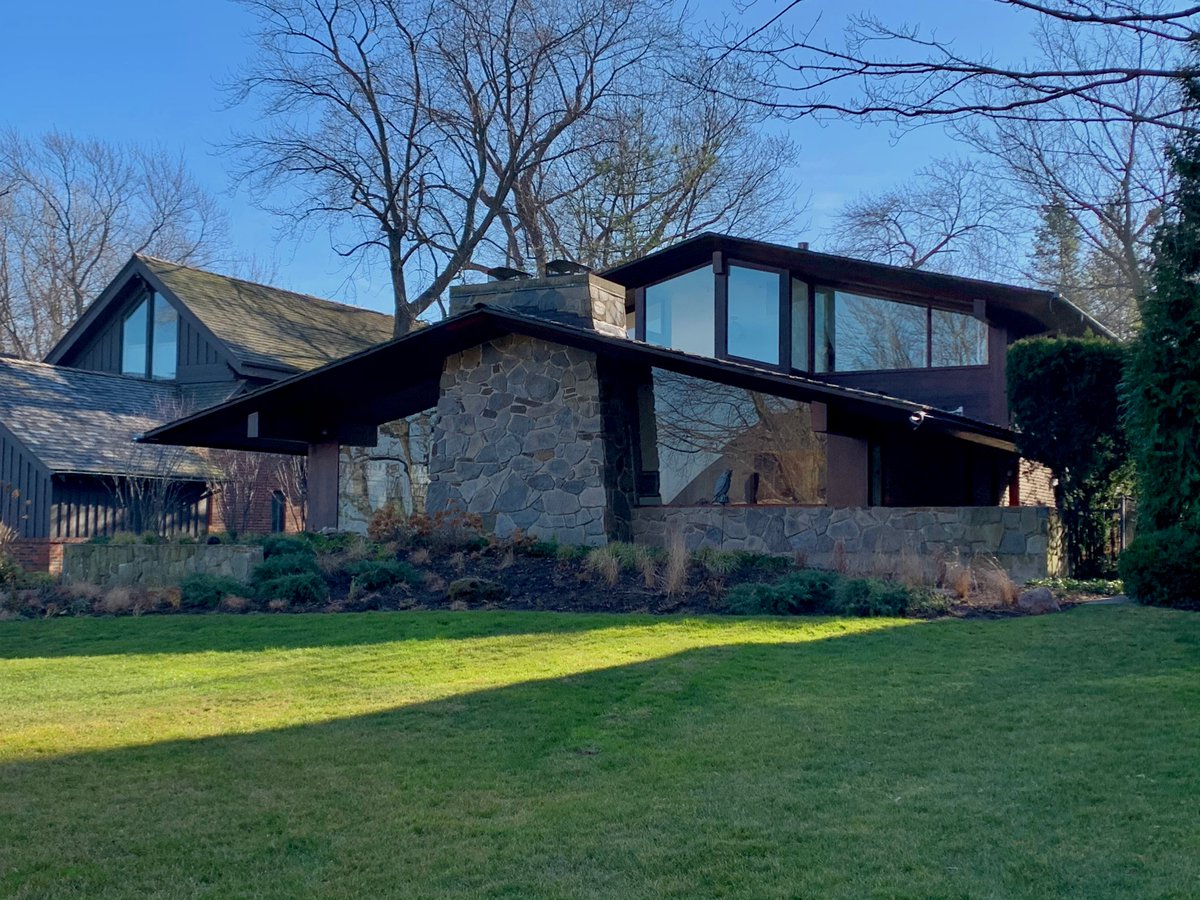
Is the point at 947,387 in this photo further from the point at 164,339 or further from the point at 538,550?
the point at 164,339

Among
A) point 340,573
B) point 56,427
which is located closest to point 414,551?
point 340,573

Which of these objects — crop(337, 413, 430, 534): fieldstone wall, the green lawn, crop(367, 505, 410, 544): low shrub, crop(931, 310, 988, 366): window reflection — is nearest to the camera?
the green lawn

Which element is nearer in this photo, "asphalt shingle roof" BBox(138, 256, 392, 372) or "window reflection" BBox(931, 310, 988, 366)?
"window reflection" BBox(931, 310, 988, 366)

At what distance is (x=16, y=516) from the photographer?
23172 millimetres

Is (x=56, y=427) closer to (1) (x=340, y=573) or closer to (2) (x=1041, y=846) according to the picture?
(1) (x=340, y=573)

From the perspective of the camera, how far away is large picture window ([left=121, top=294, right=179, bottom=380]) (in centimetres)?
2875

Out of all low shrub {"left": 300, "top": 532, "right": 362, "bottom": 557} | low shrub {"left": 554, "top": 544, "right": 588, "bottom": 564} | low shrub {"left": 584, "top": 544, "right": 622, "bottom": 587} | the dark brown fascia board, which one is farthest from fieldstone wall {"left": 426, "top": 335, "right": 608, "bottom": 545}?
the dark brown fascia board

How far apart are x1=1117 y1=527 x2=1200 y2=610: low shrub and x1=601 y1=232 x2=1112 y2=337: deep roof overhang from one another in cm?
763

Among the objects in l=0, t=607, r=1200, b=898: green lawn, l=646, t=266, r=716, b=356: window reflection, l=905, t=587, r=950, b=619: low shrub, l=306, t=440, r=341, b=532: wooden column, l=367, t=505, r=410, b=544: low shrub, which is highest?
l=646, t=266, r=716, b=356: window reflection

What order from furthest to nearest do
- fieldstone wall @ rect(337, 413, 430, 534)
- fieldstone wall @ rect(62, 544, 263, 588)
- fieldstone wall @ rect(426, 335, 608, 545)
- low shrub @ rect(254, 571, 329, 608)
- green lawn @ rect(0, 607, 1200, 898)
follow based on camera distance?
fieldstone wall @ rect(337, 413, 430, 534), fieldstone wall @ rect(426, 335, 608, 545), fieldstone wall @ rect(62, 544, 263, 588), low shrub @ rect(254, 571, 329, 608), green lawn @ rect(0, 607, 1200, 898)

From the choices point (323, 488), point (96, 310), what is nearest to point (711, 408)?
point (323, 488)

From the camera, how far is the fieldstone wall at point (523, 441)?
1623 centimetres

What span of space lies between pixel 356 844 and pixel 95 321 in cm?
2715

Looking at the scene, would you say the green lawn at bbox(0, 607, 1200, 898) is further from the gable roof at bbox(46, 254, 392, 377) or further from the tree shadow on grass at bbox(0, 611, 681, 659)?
the gable roof at bbox(46, 254, 392, 377)
